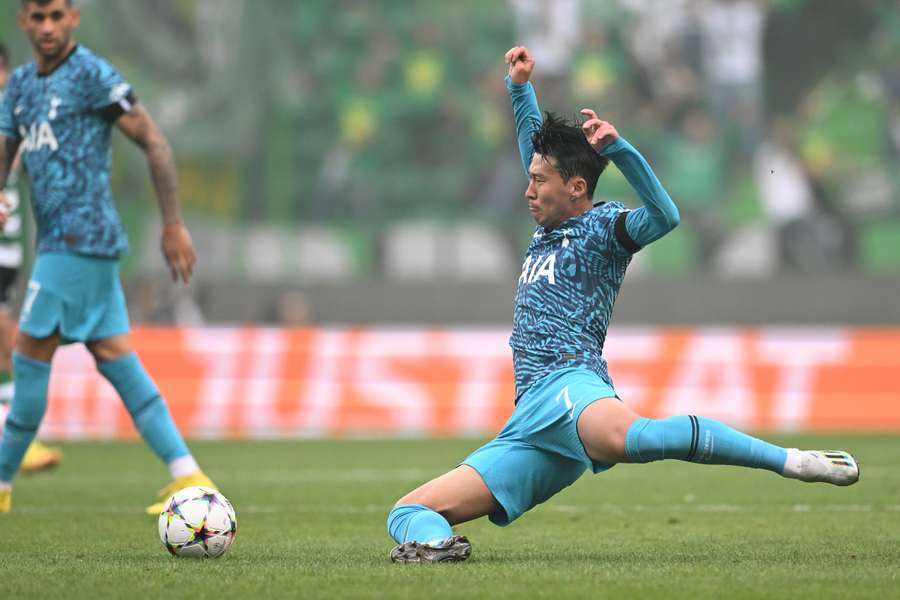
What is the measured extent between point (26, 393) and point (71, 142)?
1.21 m

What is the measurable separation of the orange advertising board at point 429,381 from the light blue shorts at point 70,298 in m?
7.53

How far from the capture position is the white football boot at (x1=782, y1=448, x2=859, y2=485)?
5273 mm

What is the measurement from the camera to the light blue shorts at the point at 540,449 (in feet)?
18.3

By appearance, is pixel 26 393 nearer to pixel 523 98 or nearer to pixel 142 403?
pixel 142 403

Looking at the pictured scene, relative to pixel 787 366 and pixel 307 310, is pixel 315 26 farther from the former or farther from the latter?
pixel 787 366

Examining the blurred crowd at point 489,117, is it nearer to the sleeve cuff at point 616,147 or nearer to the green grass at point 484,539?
the green grass at point 484,539

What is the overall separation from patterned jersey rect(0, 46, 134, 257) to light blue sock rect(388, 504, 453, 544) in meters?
2.29

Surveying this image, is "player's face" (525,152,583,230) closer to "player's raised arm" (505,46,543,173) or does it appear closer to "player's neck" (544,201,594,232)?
"player's neck" (544,201,594,232)

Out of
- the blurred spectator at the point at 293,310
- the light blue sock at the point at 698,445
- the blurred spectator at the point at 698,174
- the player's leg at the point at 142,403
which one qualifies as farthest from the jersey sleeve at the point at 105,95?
the blurred spectator at the point at 698,174

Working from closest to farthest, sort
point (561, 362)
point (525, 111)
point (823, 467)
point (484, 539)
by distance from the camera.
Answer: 1. point (823, 467)
2. point (561, 362)
3. point (525, 111)
4. point (484, 539)

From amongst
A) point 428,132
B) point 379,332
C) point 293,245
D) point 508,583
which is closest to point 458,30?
point 428,132

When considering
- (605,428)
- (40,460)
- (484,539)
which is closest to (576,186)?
(605,428)

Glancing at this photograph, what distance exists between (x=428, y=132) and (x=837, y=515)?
14096mm

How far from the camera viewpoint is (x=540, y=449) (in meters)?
5.77
